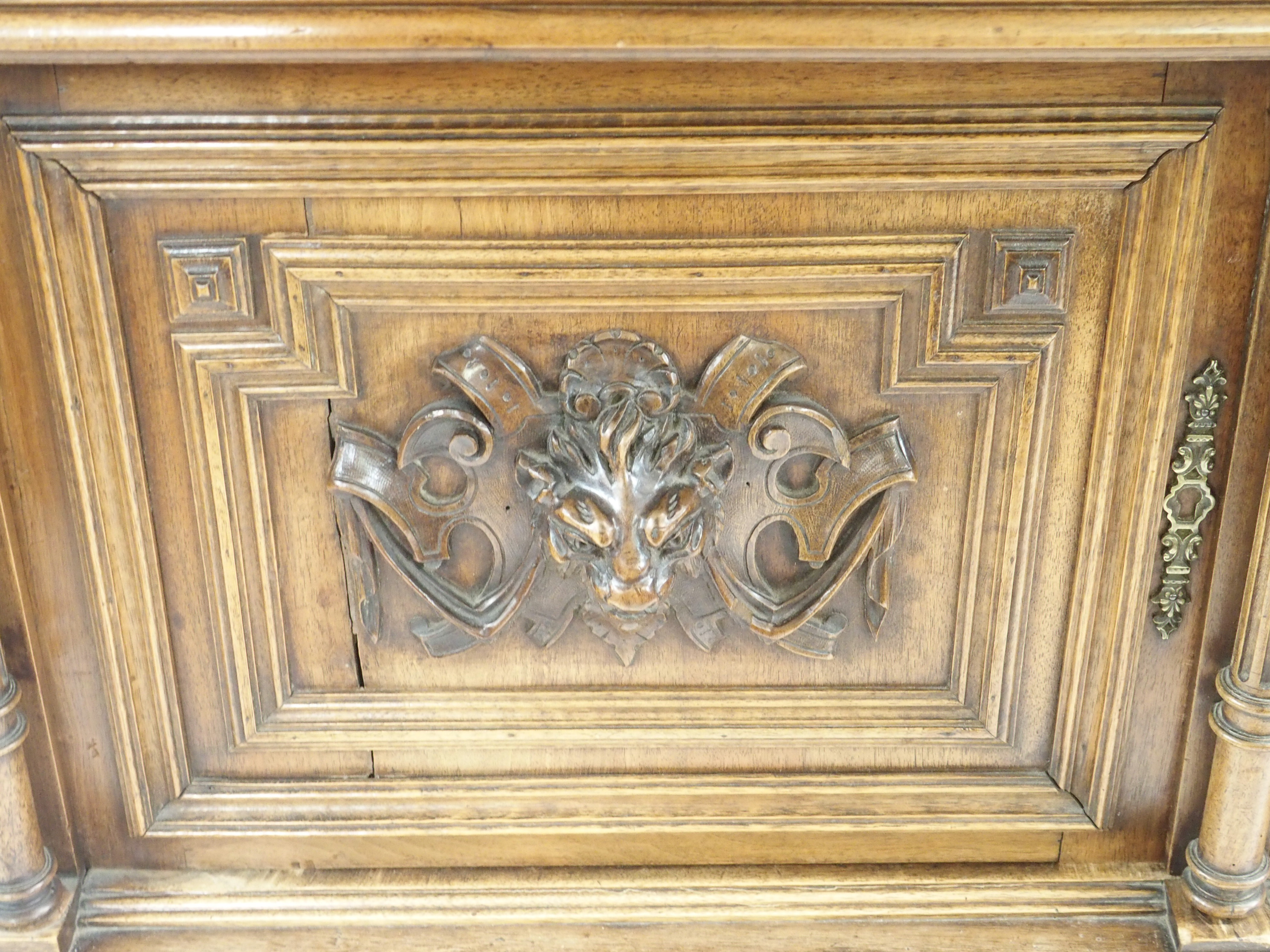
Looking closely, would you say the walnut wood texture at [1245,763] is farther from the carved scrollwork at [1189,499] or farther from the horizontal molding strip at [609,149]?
the horizontal molding strip at [609,149]

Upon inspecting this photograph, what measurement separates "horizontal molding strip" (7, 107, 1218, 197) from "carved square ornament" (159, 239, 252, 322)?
38 millimetres

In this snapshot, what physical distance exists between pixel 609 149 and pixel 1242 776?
2.01 feet

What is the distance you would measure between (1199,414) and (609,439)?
387 millimetres

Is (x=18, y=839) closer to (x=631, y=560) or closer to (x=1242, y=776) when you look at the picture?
(x=631, y=560)

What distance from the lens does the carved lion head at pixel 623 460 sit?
771 mm

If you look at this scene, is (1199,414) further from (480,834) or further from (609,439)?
(480,834)

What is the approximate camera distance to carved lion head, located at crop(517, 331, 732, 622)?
77 cm

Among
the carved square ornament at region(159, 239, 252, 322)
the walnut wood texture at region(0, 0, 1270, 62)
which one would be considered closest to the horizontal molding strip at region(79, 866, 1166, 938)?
the carved square ornament at region(159, 239, 252, 322)

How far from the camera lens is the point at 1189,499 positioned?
2.62ft

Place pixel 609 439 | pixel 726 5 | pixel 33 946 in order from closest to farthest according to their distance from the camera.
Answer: pixel 726 5
pixel 609 439
pixel 33 946

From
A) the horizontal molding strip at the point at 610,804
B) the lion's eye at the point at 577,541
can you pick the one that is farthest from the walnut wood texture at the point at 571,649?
the lion's eye at the point at 577,541

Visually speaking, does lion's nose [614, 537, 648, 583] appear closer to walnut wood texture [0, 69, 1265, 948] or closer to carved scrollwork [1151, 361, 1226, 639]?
walnut wood texture [0, 69, 1265, 948]

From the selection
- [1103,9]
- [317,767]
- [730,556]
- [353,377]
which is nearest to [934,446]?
[730,556]

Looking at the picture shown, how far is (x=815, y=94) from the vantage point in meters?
0.69
